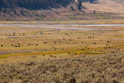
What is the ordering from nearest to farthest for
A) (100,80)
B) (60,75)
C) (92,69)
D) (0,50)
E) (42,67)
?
(100,80)
(60,75)
(92,69)
(42,67)
(0,50)

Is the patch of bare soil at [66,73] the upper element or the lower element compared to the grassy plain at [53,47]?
upper

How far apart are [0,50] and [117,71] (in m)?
46.3

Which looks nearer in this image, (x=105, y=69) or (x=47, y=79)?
(x=47, y=79)

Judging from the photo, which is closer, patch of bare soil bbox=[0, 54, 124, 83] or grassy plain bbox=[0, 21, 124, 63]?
patch of bare soil bbox=[0, 54, 124, 83]

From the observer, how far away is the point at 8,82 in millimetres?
34656

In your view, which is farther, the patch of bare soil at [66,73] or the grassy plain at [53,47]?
the grassy plain at [53,47]

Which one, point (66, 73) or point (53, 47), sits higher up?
point (66, 73)

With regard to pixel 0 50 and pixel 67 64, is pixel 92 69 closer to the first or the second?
pixel 67 64

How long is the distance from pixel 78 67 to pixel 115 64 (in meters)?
7.17

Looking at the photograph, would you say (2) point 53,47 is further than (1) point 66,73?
Yes

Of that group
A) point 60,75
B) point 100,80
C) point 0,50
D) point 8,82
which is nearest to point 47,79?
point 60,75

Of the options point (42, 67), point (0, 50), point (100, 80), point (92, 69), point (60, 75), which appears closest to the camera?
point (100, 80)

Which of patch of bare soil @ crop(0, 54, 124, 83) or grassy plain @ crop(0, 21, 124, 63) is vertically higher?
patch of bare soil @ crop(0, 54, 124, 83)

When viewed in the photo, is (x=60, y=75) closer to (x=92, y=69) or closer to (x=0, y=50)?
(x=92, y=69)
